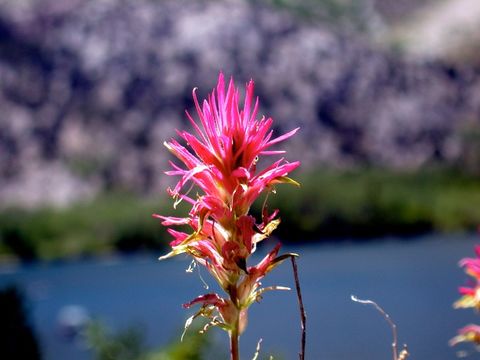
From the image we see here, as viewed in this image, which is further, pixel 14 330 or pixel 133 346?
pixel 14 330

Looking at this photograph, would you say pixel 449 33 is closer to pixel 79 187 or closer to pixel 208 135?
pixel 79 187

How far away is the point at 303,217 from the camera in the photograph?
7625cm

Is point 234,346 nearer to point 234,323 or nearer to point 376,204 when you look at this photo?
point 234,323

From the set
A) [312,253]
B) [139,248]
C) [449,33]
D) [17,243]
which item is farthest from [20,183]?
[449,33]

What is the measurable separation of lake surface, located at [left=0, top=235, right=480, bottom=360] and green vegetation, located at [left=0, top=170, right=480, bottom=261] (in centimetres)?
1163

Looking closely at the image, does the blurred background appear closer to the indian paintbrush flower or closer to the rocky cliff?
the rocky cliff

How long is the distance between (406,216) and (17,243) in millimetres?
39478

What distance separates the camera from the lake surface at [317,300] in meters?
24.3

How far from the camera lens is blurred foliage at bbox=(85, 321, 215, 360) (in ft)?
16.3

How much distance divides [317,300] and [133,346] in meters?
27.0

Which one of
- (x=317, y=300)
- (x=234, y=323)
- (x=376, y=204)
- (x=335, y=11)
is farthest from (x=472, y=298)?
(x=335, y=11)

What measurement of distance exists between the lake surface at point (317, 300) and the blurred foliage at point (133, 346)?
564 centimetres

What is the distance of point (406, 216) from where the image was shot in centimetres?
7962

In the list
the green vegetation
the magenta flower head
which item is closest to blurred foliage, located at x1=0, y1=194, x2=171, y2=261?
the green vegetation
